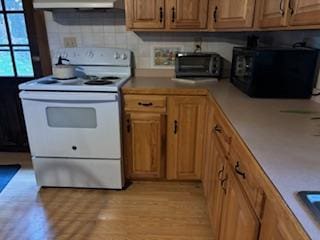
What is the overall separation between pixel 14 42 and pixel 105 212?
189 centimetres

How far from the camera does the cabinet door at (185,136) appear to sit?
1.99 m

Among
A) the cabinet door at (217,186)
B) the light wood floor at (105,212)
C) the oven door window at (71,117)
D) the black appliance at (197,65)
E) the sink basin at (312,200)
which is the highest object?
the black appliance at (197,65)

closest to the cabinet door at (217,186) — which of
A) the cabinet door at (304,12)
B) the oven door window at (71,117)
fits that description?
the cabinet door at (304,12)

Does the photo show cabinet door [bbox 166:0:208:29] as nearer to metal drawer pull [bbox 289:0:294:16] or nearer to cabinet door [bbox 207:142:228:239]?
metal drawer pull [bbox 289:0:294:16]

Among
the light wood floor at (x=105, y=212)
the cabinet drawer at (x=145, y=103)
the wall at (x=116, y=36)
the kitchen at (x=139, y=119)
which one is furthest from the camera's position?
the wall at (x=116, y=36)

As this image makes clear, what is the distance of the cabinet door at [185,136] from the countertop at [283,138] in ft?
0.40

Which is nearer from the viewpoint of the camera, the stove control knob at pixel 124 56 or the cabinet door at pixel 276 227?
the cabinet door at pixel 276 227

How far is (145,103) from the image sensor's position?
6.55 feet

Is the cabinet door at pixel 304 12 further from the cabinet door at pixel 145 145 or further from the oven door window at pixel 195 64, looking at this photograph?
the cabinet door at pixel 145 145

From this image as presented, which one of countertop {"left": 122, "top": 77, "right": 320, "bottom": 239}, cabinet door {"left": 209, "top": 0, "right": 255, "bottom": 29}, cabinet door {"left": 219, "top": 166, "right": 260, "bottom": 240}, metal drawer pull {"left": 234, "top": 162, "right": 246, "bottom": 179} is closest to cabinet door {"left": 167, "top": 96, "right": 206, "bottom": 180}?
countertop {"left": 122, "top": 77, "right": 320, "bottom": 239}

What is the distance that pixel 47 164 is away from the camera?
210 centimetres

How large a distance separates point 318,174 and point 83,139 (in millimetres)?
1669

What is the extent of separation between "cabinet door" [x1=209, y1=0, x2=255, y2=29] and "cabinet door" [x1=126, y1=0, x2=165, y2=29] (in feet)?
→ 1.36

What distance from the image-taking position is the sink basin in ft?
1.92
